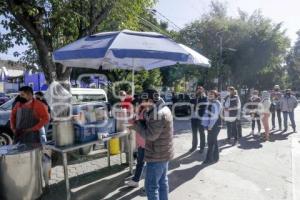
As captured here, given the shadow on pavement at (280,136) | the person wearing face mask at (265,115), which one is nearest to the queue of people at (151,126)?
the person wearing face mask at (265,115)

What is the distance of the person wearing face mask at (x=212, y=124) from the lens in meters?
9.02

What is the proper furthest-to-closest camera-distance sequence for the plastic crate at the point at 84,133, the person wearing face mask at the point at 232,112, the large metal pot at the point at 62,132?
the person wearing face mask at the point at 232,112 → the plastic crate at the point at 84,133 → the large metal pot at the point at 62,132

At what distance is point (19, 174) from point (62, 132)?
0.91m

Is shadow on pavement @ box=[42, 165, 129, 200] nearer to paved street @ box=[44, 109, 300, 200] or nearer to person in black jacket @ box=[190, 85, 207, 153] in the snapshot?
paved street @ box=[44, 109, 300, 200]

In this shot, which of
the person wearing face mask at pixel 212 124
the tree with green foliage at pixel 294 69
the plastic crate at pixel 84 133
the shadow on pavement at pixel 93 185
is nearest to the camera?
the plastic crate at pixel 84 133

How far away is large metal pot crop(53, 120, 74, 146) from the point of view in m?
5.80

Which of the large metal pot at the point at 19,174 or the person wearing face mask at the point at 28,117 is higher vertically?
the person wearing face mask at the point at 28,117

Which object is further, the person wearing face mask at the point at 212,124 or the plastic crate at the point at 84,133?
the person wearing face mask at the point at 212,124

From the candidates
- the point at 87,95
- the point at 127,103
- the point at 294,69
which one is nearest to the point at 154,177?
the point at 127,103

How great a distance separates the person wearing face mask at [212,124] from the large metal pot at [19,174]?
15.3 feet

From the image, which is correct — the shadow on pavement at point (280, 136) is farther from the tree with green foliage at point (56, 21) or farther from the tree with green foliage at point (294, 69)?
the tree with green foliage at point (294, 69)

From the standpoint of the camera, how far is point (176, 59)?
6316 millimetres

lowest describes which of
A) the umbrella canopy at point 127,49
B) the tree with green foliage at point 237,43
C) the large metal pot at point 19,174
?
the large metal pot at point 19,174

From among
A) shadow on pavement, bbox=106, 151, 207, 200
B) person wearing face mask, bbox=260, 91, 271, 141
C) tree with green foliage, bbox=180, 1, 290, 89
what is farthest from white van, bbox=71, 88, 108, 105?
tree with green foliage, bbox=180, 1, 290, 89
